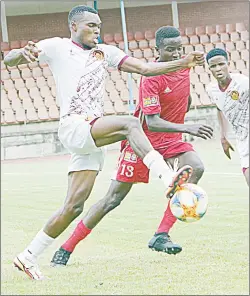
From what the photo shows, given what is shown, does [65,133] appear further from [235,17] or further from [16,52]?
[235,17]

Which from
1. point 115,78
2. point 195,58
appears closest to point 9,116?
point 115,78

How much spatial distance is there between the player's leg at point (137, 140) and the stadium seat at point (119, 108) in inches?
790

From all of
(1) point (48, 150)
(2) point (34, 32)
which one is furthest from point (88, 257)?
(2) point (34, 32)

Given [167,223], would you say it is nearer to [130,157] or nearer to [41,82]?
[130,157]

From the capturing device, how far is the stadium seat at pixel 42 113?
84.9 feet

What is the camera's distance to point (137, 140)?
5773mm

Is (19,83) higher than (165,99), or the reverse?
(165,99)

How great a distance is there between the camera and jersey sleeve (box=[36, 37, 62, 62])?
629 cm

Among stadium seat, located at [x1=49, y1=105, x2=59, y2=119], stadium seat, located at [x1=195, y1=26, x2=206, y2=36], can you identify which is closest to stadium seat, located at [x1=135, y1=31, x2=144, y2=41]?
stadium seat, located at [x1=195, y1=26, x2=206, y2=36]

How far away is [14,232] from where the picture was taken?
9.20 metres

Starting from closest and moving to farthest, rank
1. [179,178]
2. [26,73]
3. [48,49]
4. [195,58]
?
[179,178] < [195,58] < [48,49] < [26,73]

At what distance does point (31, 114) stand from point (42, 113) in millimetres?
368

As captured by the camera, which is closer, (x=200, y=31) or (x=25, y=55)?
(x=25, y=55)

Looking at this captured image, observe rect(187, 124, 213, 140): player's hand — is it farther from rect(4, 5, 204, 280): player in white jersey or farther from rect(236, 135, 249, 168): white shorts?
rect(236, 135, 249, 168): white shorts
